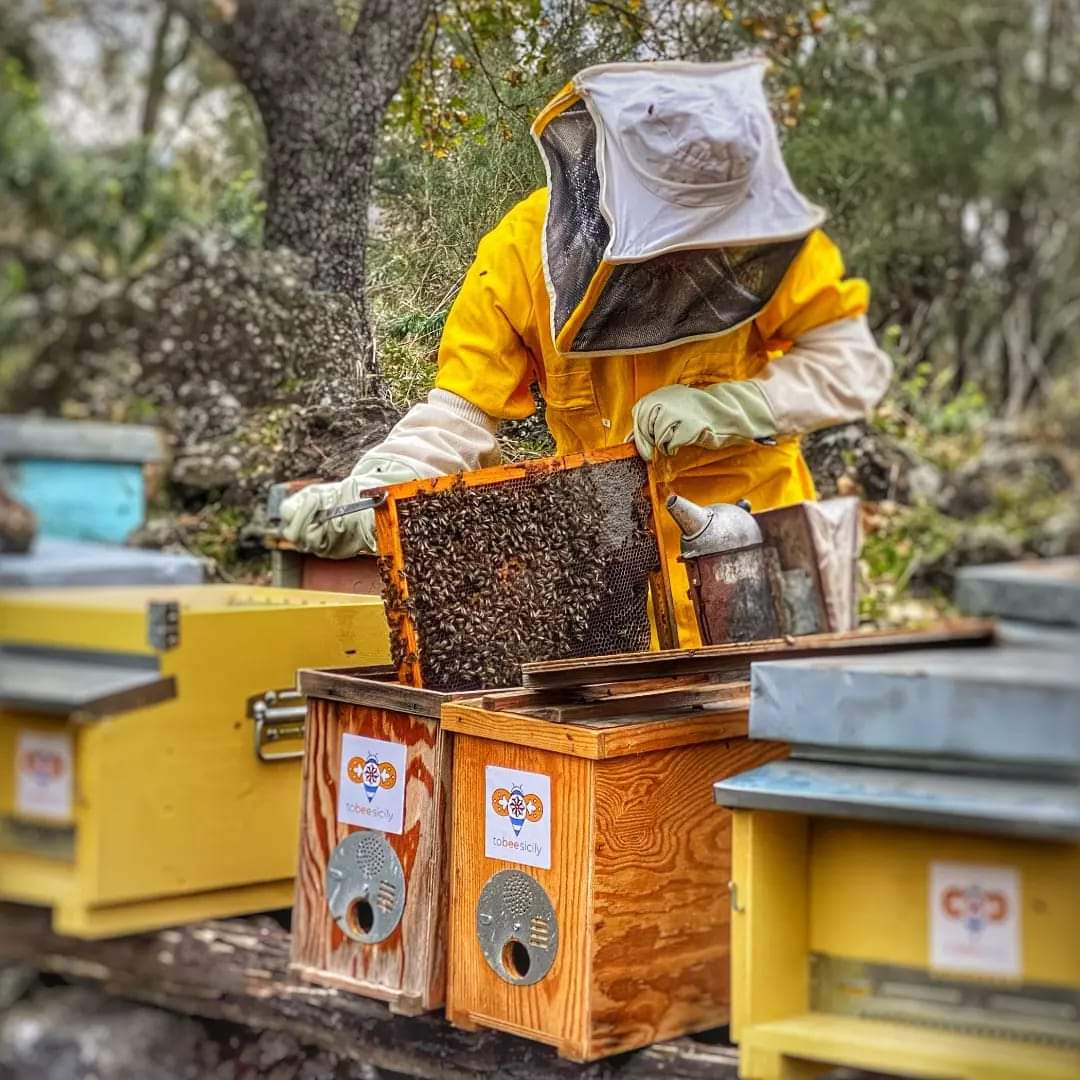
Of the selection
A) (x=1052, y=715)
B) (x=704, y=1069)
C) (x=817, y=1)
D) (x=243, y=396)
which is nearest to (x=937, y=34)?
(x=817, y=1)

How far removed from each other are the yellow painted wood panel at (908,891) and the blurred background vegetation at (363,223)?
35cm

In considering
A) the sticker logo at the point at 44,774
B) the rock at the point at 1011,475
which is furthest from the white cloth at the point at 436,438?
the rock at the point at 1011,475

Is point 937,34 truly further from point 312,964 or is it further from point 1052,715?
point 312,964

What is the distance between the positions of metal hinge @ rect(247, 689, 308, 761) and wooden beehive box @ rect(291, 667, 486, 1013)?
43mm

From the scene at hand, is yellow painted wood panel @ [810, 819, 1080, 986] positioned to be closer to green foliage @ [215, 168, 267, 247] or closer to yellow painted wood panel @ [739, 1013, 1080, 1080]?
yellow painted wood panel @ [739, 1013, 1080, 1080]

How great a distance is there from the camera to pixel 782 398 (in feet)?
8.80

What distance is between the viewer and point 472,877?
7.12 ft

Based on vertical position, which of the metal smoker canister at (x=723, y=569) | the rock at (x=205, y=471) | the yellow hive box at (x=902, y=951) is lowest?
the yellow hive box at (x=902, y=951)

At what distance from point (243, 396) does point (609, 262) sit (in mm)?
774

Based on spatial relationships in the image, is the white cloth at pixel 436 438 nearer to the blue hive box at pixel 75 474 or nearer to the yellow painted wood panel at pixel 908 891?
the blue hive box at pixel 75 474

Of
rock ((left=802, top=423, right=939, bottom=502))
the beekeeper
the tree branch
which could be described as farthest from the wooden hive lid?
rock ((left=802, top=423, right=939, bottom=502))

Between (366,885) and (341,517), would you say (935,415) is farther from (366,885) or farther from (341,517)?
(366,885)

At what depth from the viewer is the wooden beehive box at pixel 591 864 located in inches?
79.3

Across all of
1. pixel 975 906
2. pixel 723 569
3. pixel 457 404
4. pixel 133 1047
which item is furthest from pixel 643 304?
pixel 133 1047
